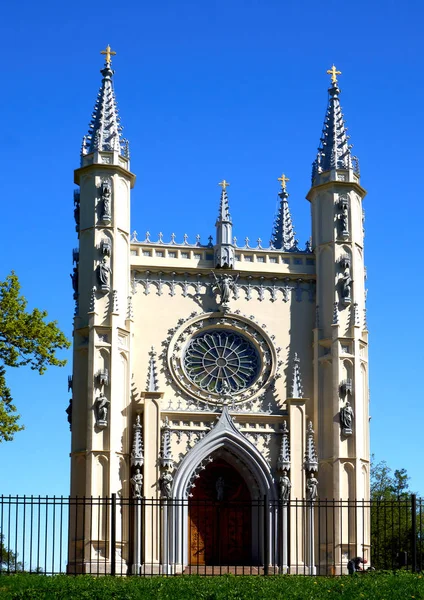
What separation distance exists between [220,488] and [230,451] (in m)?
1.40

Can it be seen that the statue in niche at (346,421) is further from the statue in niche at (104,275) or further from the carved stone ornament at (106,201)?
the carved stone ornament at (106,201)

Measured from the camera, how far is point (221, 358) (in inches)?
1710

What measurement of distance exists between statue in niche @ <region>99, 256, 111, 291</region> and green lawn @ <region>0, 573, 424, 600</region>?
17336mm

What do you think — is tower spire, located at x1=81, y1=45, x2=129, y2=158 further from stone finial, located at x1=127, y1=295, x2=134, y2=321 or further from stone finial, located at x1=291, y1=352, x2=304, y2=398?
stone finial, located at x1=291, y1=352, x2=304, y2=398

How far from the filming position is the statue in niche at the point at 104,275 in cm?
4172

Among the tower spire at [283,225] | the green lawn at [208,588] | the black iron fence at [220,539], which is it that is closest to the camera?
the green lawn at [208,588]

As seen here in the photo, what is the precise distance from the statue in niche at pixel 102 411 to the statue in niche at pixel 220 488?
5.01 meters

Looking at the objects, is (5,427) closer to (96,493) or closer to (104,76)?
(96,493)

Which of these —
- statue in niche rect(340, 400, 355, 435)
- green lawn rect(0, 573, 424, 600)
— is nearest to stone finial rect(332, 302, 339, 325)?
statue in niche rect(340, 400, 355, 435)

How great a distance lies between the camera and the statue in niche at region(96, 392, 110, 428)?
40.4 m

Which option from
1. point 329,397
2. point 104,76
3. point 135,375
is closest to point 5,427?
point 135,375

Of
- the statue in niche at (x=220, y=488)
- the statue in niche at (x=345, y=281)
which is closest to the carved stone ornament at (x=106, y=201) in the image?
the statue in niche at (x=345, y=281)

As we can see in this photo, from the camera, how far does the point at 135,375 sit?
42.7 metres

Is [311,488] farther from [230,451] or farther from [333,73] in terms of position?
[333,73]
